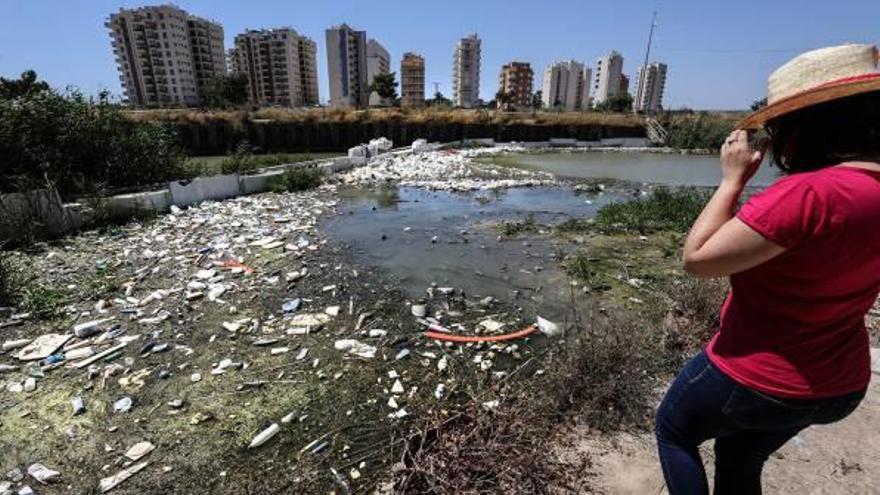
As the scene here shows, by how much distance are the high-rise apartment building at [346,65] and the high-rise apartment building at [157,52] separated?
1839 centimetres

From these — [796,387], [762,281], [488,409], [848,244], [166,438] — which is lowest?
[166,438]

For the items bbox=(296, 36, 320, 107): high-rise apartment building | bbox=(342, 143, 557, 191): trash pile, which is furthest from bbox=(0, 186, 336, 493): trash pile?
bbox=(296, 36, 320, 107): high-rise apartment building

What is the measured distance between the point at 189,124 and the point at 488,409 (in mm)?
25297

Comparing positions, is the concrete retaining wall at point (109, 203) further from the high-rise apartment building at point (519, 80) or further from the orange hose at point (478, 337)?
the high-rise apartment building at point (519, 80)

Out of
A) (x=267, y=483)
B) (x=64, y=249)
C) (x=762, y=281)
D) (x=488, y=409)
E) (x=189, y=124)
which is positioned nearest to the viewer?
(x=762, y=281)

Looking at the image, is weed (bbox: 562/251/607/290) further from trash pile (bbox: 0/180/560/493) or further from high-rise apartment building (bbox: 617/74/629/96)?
high-rise apartment building (bbox: 617/74/629/96)

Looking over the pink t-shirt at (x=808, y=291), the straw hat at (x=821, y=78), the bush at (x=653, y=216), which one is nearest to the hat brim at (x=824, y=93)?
the straw hat at (x=821, y=78)

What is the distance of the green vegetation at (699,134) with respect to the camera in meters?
22.2

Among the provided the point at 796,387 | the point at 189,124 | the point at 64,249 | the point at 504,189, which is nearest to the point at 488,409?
the point at 796,387

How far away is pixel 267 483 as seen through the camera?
6.53 feet

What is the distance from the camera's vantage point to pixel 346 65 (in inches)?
2712

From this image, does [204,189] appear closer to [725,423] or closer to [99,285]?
[99,285]

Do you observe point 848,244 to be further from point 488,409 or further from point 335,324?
point 335,324

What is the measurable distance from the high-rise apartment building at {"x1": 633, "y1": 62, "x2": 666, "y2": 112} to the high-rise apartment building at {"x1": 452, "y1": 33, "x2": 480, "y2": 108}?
90.4 ft
